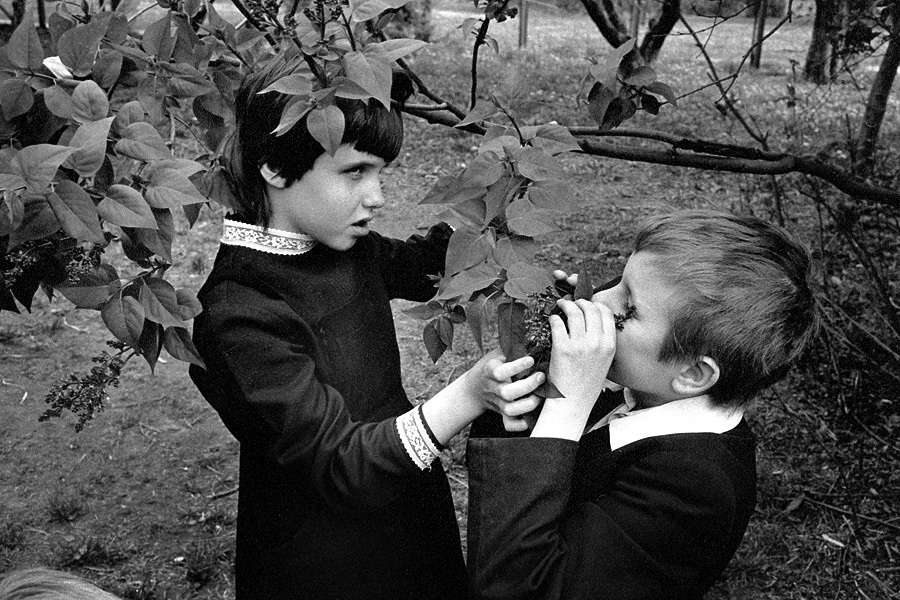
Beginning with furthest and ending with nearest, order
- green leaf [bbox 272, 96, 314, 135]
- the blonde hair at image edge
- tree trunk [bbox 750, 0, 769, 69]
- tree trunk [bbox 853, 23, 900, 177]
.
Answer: tree trunk [bbox 853, 23, 900, 177], tree trunk [bbox 750, 0, 769, 69], green leaf [bbox 272, 96, 314, 135], the blonde hair at image edge

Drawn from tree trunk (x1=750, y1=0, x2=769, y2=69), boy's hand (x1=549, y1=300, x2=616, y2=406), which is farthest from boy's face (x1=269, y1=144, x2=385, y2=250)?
tree trunk (x1=750, y1=0, x2=769, y2=69)

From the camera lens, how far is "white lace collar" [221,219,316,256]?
5.95 ft

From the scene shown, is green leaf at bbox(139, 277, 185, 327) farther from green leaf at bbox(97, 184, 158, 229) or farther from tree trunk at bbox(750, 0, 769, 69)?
tree trunk at bbox(750, 0, 769, 69)

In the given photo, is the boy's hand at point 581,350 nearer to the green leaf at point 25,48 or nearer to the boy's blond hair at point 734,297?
the boy's blond hair at point 734,297

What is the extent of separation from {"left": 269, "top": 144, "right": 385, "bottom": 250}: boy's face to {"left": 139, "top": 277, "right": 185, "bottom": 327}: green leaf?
30cm

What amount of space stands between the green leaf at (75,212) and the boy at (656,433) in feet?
2.41

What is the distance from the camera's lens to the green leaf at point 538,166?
1.52m

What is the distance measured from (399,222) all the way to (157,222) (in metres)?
4.53

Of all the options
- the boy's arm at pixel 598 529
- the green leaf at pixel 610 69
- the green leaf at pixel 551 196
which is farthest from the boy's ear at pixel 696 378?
the green leaf at pixel 610 69

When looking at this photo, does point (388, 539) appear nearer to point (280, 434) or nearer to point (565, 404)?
point (280, 434)

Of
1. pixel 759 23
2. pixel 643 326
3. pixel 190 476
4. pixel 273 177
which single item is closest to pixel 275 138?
pixel 273 177

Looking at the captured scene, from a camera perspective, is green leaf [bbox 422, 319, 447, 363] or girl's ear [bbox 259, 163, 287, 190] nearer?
green leaf [bbox 422, 319, 447, 363]

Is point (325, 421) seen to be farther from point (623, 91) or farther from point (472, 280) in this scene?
point (623, 91)

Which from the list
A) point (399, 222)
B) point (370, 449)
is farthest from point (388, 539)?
point (399, 222)
